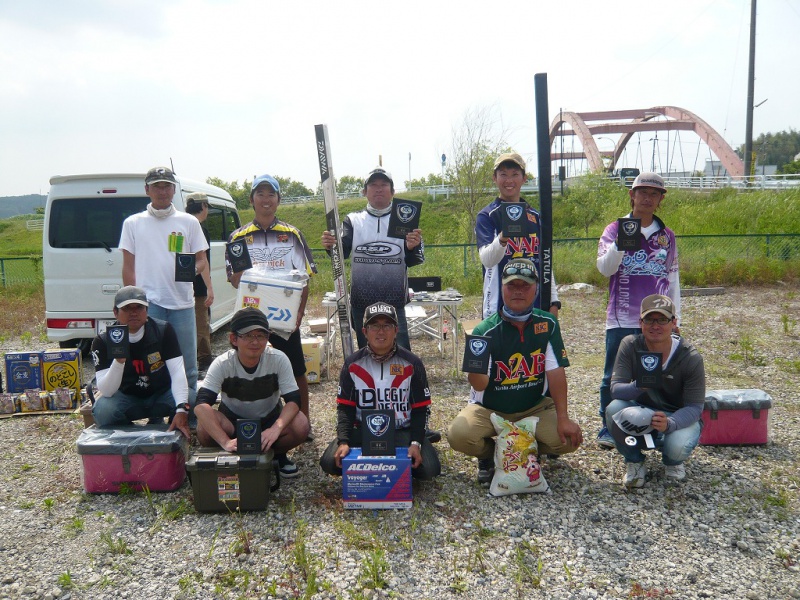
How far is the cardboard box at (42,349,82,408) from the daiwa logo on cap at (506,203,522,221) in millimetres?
4379

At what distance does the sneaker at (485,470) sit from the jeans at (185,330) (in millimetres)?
2115

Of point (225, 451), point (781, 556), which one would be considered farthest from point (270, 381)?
point (781, 556)

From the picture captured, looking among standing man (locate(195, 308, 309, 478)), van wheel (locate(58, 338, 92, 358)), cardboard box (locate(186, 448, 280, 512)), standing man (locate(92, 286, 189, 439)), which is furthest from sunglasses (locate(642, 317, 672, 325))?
van wheel (locate(58, 338, 92, 358))

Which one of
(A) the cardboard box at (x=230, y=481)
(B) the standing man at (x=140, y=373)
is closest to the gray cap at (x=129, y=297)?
(B) the standing man at (x=140, y=373)

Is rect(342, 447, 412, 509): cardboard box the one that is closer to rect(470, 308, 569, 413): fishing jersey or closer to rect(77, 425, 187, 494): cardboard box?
rect(470, 308, 569, 413): fishing jersey

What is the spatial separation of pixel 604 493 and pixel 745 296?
10.5m

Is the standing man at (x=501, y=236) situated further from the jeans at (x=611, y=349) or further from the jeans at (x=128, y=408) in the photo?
the jeans at (x=128, y=408)

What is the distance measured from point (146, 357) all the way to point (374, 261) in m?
1.68

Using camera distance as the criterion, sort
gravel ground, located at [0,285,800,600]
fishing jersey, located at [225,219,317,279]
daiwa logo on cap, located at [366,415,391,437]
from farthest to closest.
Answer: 1. fishing jersey, located at [225,219,317,279]
2. daiwa logo on cap, located at [366,415,391,437]
3. gravel ground, located at [0,285,800,600]

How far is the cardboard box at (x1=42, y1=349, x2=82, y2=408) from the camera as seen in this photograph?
5.54m

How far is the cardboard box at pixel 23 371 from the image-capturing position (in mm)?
5465

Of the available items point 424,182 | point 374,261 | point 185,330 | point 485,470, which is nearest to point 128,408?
point 185,330

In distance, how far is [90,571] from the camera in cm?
274

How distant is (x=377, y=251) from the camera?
4.16 metres
